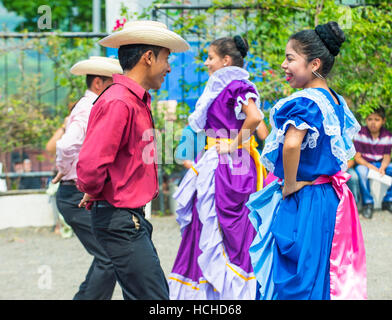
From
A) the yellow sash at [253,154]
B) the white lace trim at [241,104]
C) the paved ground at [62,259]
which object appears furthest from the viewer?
the paved ground at [62,259]

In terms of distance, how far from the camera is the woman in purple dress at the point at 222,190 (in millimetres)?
4379

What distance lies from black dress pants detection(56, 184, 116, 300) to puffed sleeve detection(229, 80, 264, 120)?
1.28 metres

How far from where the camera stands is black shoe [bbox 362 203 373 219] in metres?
7.55

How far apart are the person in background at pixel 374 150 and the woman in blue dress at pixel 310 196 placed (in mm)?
4609

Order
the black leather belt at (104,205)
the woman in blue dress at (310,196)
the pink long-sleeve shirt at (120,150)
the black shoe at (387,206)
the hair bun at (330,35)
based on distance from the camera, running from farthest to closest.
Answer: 1. the black shoe at (387,206)
2. the hair bun at (330,35)
3. the woman in blue dress at (310,196)
4. the black leather belt at (104,205)
5. the pink long-sleeve shirt at (120,150)

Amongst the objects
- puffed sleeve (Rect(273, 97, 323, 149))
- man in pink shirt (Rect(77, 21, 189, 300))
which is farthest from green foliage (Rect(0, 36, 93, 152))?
puffed sleeve (Rect(273, 97, 323, 149))

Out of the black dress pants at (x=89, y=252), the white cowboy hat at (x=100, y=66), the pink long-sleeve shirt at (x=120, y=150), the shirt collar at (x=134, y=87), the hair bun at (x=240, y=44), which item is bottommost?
the black dress pants at (x=89, y=252)

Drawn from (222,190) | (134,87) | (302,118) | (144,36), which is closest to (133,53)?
(144,36)

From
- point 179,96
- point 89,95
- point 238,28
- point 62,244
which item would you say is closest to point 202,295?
point 89,95

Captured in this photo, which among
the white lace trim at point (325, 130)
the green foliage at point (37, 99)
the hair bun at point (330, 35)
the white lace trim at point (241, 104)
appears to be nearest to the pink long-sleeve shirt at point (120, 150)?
the white lace trim at point (325, 130)

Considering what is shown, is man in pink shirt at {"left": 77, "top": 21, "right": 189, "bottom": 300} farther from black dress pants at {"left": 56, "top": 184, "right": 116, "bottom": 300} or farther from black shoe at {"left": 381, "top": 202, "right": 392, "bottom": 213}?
black shoe at {"left": 381, "top": 202, "right": 392, "bottom": 213}

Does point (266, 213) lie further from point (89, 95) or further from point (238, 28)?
point (238, 28)

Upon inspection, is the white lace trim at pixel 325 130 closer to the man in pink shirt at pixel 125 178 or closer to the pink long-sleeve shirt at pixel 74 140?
the man in pink shirt at pixel 125 178

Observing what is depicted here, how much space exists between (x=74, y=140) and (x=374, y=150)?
4.81 metres
